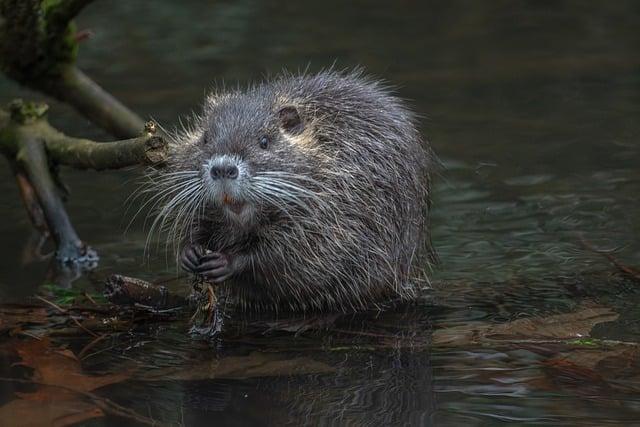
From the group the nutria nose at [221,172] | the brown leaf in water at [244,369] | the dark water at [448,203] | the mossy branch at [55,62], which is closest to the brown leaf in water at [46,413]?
the dark water at [448,203]

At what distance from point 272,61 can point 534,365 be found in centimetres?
596

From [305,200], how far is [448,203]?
1.77 m

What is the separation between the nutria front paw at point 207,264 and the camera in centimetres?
507

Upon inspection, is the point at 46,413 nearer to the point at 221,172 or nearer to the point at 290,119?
the point at 221,172

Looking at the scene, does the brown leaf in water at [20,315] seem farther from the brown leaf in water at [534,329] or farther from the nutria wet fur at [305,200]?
the brown leaf in water at [534,329]

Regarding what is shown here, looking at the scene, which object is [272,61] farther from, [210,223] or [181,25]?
[210,223]

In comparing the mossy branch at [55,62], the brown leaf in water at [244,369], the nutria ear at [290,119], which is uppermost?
the mossy branch at [55,62]

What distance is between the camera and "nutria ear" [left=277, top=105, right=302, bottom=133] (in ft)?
17.2

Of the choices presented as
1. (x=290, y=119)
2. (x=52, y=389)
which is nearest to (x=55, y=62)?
(x=290, y=119)

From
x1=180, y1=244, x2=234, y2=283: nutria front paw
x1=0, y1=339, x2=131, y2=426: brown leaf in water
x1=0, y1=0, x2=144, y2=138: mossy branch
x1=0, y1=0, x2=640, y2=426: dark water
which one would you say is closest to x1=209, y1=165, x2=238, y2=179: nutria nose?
x1=180, y1=244, x2=234, y2=283: nutria front paw

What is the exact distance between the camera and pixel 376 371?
4.57 m

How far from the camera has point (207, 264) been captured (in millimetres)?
5066

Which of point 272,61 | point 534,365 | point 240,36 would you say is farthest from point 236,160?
point 240,36

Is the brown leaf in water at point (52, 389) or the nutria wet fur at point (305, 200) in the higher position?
the nutria wet fur at point (305, 200)
